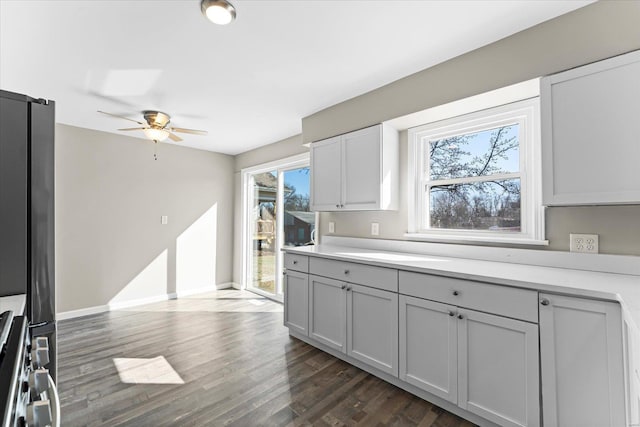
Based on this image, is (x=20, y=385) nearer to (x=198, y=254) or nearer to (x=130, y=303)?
(x=130, y=303)

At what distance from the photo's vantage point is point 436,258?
2.33m

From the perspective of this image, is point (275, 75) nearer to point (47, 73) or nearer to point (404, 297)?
point (47, 73)

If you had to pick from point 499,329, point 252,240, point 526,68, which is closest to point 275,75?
point 526,68

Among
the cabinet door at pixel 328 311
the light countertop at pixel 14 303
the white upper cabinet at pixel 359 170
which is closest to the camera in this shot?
the light countertop at pixel 14 303

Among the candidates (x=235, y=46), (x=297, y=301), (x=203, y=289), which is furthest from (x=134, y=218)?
(x=235, y=46)

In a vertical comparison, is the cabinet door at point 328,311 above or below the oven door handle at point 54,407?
below

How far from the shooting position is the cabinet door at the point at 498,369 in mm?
1522

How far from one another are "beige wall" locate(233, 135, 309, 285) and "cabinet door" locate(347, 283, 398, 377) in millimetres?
2401

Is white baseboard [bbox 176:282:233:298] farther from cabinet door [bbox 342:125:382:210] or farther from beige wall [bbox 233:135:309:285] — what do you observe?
cabinet door [bbox 342:125:382:210]

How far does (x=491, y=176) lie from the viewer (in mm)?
2354

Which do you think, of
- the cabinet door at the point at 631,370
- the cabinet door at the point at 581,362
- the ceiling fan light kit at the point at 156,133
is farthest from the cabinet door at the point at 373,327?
the ceiling fan light kit at the point at 156,133

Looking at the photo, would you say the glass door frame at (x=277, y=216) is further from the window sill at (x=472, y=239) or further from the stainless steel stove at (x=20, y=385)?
the stainless steel stove at (x=20, y=385)

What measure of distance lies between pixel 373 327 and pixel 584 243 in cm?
147

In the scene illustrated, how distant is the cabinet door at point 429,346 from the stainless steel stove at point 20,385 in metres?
1.81
